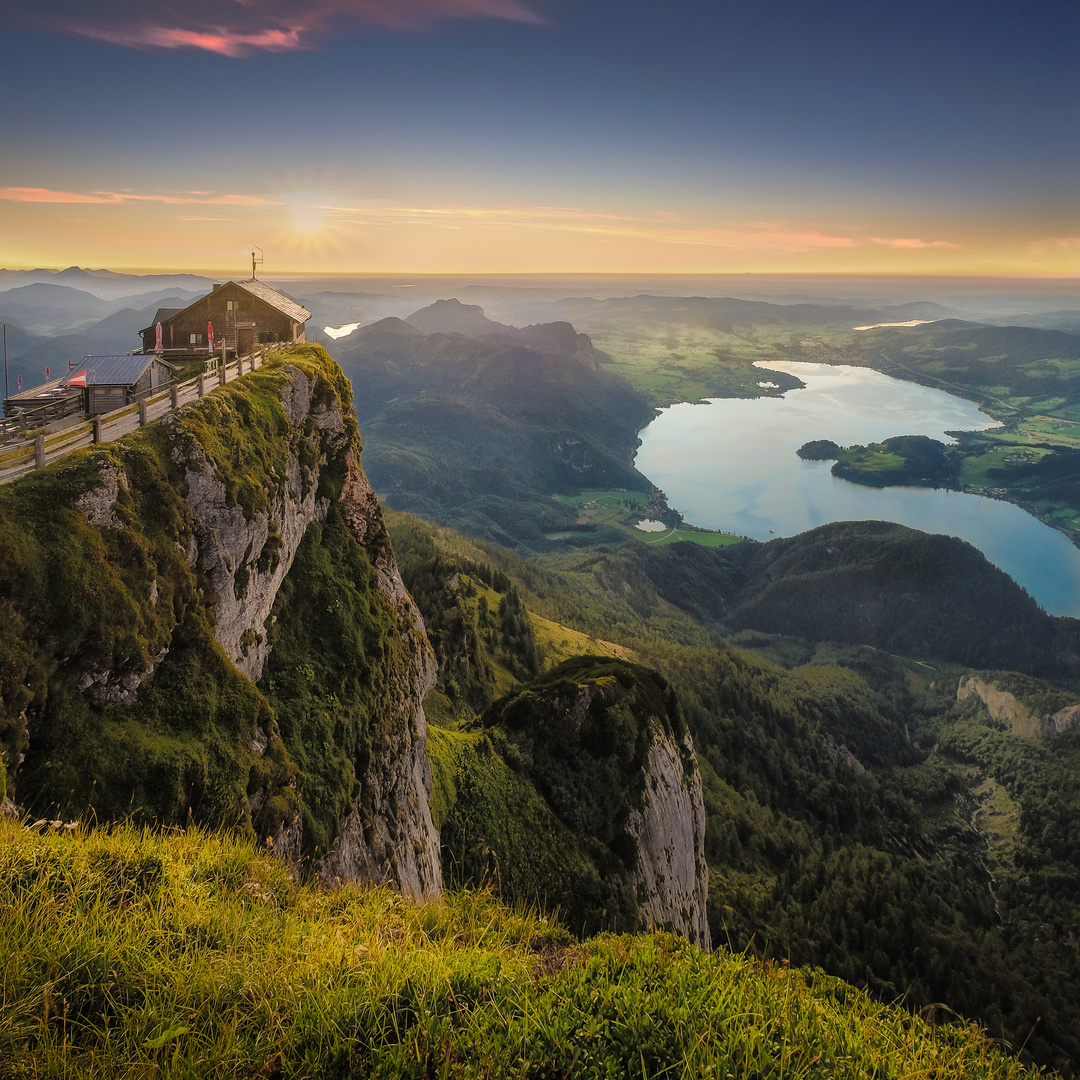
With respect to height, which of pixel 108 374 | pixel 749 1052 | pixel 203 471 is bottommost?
pixel 749 1052

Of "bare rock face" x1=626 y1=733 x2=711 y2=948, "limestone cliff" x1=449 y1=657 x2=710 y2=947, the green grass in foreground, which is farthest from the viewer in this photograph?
"bare rock face" x1=626 y1=733 x2=711 y2=948

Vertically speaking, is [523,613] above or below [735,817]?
above

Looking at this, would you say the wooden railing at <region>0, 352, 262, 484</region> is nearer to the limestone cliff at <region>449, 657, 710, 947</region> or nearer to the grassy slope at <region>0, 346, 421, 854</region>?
the grassy slope at <region>0, 346, 421, 854</region>

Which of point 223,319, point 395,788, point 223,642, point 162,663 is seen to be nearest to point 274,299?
point 223,319

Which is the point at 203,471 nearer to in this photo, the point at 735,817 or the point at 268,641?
the point at 268,641

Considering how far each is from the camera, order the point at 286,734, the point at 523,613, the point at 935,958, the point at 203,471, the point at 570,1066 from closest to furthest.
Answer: the point at 570,1066, the point at 203,471, the point at 286,734, the point at 935,958, the point at 523,613

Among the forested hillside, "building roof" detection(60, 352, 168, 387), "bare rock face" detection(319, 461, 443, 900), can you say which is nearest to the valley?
"bare rock face" detection(319, 461, 443, 900)

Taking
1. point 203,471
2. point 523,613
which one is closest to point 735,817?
point 523,613
